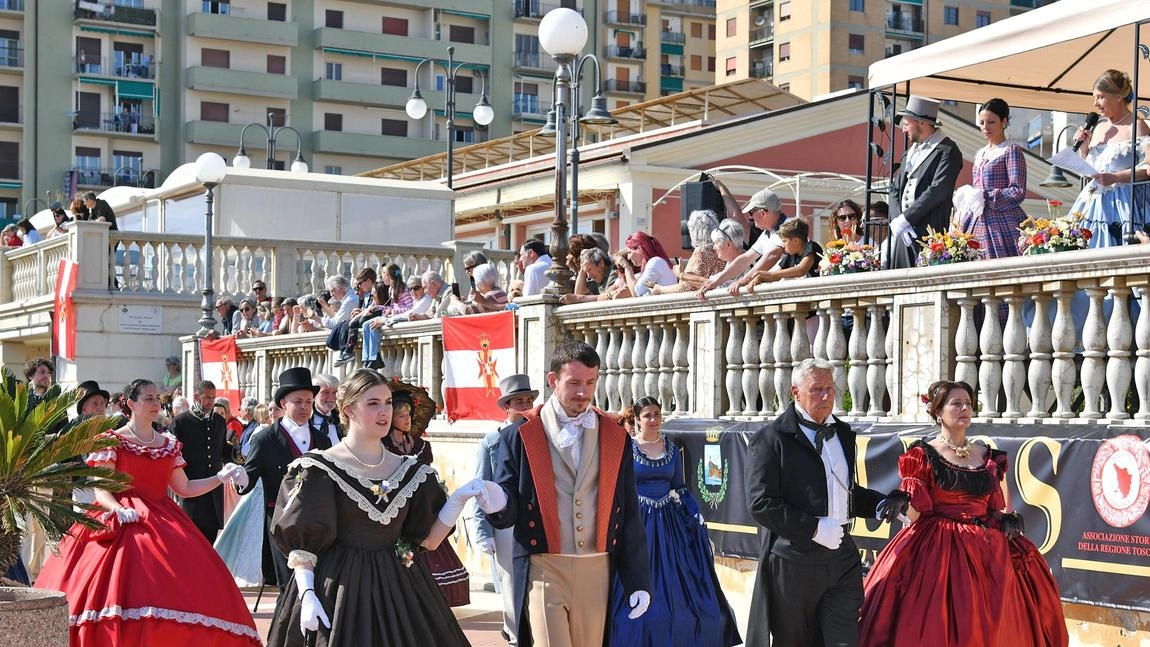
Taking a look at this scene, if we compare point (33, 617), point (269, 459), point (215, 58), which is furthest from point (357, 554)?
point (215, 58)

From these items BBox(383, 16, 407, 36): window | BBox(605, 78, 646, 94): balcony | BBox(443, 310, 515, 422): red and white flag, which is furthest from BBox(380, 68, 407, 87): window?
BBox(443, 310, 515, 422): red and white flag

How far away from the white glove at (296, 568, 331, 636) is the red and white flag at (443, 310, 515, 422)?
7.85 m

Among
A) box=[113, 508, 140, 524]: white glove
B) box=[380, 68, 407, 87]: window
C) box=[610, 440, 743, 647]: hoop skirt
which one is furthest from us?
box=[380, 68, 407, 87]: window

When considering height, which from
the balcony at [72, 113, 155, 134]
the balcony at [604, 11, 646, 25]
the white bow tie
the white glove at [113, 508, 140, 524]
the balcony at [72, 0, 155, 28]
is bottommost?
the white glove at [113, 508, 140, 524]

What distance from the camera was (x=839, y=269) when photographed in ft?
35.8

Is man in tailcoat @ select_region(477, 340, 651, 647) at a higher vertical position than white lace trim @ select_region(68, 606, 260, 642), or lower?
higher

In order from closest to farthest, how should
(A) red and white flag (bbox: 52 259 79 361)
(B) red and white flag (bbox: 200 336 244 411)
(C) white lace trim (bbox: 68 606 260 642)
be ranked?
1. (C) white lace trim (bbox: 68 606 260 642)
2. (B) red and white flag (bbox: 200 336 244 411)
3. (A) red and white flag (bbox: 52 259 79 361)

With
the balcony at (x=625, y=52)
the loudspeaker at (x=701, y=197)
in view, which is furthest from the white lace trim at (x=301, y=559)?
the balcony at (x=625, y=52)

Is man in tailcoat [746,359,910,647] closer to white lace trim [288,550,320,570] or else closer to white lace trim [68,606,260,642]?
white lace trim [288,550,320,570]

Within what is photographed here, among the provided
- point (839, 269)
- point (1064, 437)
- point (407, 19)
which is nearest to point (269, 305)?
point (839, 269)

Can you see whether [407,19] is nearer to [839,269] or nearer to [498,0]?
[498,0]

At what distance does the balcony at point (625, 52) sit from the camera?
88.3 m

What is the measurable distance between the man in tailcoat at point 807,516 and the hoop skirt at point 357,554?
1.56 m

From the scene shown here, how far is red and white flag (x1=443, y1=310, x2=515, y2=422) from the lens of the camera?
1486 cm
